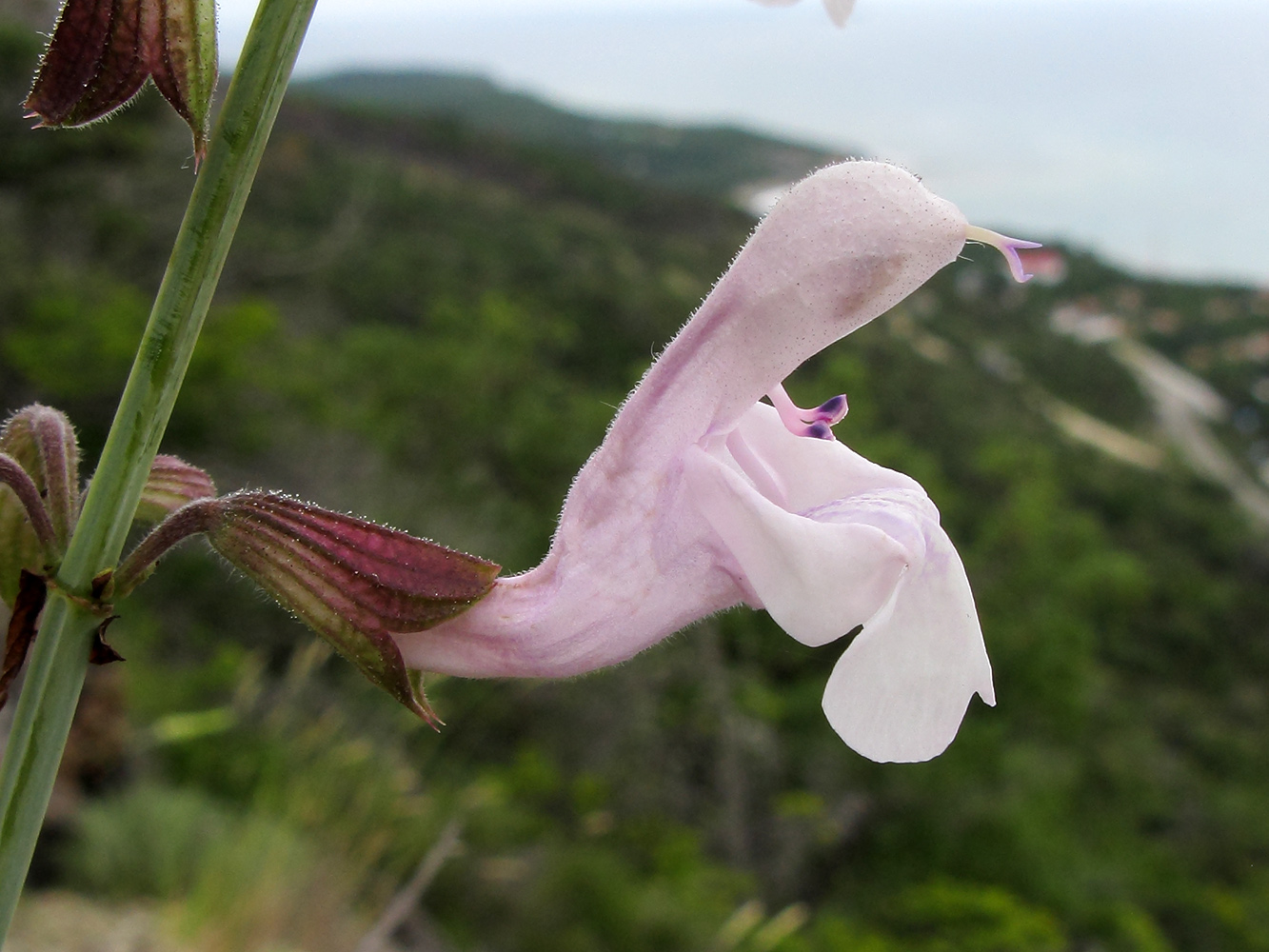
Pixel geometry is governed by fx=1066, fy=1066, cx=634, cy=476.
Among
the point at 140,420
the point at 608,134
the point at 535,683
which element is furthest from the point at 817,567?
the point at 608,134

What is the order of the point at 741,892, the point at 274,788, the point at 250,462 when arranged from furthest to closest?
the point at 250,462, the point at 741,892, the point at 274,788

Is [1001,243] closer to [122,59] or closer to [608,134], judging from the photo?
[122,59]

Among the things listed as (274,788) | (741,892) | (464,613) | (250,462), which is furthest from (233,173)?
(250,462)

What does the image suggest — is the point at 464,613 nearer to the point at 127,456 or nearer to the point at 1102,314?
the point at 127,456

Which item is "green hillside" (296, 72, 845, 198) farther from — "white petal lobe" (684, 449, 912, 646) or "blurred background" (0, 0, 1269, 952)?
"white petal lobe" (684, 449, 912, 646)

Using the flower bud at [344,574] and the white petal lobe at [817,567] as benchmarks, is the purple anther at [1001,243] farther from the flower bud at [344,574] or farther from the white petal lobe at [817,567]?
the flower bud at [344,574]

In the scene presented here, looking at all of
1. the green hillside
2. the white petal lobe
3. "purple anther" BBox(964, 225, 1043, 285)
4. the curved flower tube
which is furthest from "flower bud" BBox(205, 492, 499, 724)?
the green hillside

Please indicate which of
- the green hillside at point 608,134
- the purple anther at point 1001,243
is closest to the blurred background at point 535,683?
the purple anther at point 1001,243

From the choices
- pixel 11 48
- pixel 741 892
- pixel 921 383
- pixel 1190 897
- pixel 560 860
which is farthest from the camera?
pixel 921 383
